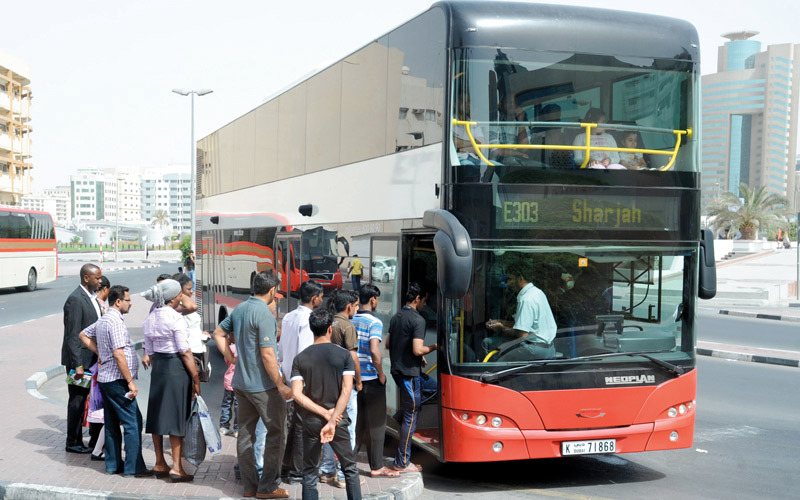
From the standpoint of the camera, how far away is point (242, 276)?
13.9 metres

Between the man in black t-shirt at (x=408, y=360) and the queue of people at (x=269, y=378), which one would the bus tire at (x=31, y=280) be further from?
the man in black t-shirt at (x=408, y=360)

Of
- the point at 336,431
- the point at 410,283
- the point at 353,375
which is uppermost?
the point at 410,283

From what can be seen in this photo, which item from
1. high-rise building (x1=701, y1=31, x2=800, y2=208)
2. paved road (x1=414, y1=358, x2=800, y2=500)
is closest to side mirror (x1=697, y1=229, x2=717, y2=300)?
paved road (x1=414, y1=358, x2=800, y2=500)

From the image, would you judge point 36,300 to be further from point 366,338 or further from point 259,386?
point 259,386

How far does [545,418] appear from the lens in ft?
22.8

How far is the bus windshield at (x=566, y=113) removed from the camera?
680 cm

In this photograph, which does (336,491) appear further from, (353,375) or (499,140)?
(499,140)

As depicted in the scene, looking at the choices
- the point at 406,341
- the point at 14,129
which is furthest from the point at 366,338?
the point at 14,129

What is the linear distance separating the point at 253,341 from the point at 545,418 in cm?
250

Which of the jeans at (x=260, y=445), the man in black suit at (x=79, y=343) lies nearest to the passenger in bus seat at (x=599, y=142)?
the jeans at (x=260, y=445)

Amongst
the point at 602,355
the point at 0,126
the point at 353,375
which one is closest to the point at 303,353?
the point at 353,375

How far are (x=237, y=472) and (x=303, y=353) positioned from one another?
188 cm

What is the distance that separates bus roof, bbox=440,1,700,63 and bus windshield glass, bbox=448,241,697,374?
1.69 metres

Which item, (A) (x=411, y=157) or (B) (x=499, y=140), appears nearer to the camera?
(B) (x=499, y=140)
